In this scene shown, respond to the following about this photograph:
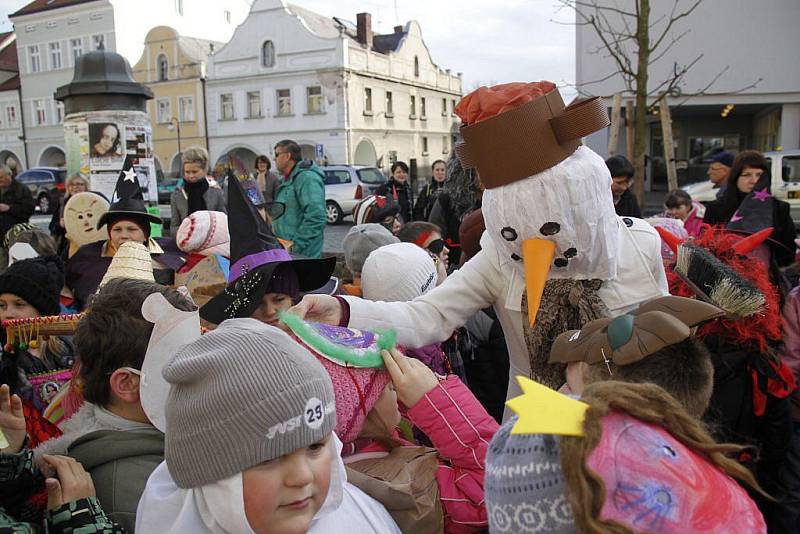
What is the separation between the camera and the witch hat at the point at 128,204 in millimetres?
4020

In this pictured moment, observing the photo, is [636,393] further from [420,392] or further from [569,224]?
[569,224]

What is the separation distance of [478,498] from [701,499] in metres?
0.81

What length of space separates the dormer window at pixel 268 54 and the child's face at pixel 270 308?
3689 centimetres

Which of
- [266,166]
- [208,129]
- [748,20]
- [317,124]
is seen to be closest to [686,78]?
[748,20]

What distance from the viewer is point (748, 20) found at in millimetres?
16359

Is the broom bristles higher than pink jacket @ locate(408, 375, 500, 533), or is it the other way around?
the broom bristles

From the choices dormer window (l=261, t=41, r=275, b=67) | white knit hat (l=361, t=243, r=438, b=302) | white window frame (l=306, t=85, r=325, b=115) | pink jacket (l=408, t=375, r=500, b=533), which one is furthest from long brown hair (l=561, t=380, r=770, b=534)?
dormer window (l=261, t=41, r=275, b=67)

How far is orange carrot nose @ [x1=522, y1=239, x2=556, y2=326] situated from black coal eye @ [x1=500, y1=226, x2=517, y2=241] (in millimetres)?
42

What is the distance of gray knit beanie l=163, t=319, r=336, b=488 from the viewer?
121cm

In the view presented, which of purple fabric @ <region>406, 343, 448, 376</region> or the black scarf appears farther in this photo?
the black scarf

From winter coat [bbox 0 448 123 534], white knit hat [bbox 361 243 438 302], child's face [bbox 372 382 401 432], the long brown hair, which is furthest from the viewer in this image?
white knit hat [bbox 361 243 438 302]

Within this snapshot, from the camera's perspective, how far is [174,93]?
3862cm

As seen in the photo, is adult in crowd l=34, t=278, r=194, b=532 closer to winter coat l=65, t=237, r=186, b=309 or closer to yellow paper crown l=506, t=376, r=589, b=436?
yellow paper crown l=506, t=376, r=589, b=436

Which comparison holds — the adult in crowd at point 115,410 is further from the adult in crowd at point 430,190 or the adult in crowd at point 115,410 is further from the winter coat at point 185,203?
the adult in crowd at point 430,190
